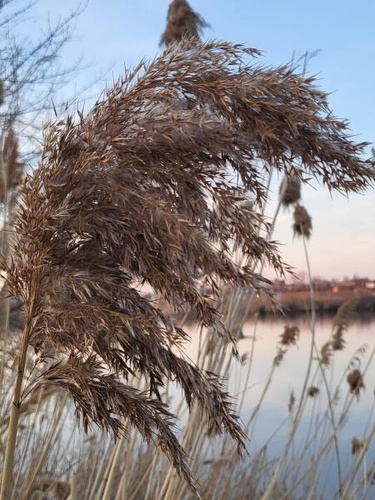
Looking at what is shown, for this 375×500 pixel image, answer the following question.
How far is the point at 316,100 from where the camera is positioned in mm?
1493

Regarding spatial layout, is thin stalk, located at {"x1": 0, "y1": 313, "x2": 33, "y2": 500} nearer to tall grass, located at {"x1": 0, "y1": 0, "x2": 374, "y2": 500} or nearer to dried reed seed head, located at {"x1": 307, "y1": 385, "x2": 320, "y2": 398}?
tall grass, located at {"x1": 0, "y1": 0, "x2": 374, "y2": 500}

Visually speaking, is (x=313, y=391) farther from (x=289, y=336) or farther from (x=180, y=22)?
(x=180, y=22)

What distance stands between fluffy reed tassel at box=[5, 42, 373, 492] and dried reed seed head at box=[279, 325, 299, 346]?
3466 mm

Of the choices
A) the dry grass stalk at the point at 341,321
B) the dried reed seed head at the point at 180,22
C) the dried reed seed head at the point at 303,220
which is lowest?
the dry grass stalk at the point at 341,321

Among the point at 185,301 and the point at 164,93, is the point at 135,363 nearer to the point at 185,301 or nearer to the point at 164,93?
the point at 185,301

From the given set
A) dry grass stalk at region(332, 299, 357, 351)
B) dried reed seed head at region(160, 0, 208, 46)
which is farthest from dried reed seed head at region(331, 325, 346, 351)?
dried reed seed head at region(160, 0, 208, 46)

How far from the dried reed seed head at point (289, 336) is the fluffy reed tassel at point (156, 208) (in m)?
3.47

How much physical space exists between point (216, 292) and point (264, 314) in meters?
2.83

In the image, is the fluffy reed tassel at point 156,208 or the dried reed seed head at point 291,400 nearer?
the fluffy reed tassel at point 156,208

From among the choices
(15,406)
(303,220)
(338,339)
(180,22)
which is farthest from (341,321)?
(15,406)

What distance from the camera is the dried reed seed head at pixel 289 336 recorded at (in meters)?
5.00

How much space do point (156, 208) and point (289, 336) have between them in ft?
12.3

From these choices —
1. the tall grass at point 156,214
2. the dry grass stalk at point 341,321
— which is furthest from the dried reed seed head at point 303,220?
the tall grass at point 156,214

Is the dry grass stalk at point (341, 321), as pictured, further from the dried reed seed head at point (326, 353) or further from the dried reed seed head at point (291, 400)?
the dried reed seed head at point (291, 400)
